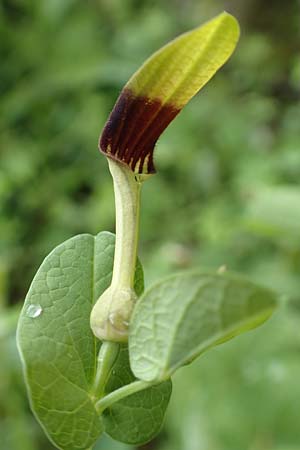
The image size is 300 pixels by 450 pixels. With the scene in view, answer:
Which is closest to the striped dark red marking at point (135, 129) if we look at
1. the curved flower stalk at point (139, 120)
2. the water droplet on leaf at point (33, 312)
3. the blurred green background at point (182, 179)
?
the curved flower stalk at point (139, 120)

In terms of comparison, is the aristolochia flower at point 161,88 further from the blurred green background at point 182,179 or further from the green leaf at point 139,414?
the blurred green background at point 182,179

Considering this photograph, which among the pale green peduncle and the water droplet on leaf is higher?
the pale green peduncle

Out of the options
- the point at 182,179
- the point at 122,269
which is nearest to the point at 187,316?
the point at 122,269

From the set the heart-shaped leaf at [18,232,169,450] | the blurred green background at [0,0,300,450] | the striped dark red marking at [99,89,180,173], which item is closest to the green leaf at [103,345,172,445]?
the heart-shaped leaf at [18,232,169,450]

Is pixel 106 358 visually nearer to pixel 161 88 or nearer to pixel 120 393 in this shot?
pixel 120 393

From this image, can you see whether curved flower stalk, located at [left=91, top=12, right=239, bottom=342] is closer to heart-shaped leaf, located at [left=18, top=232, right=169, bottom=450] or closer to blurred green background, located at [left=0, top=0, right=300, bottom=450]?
heart-shaped leaf, located at [left=18, top=232, right=169, bottom=450]

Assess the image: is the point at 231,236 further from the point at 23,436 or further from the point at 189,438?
the point at 23,436

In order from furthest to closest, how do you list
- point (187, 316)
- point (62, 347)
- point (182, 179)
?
point (182, 179)
point (62, 347)
point (187, 316)

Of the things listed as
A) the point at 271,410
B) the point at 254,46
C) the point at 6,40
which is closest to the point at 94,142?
the point at 6,40
